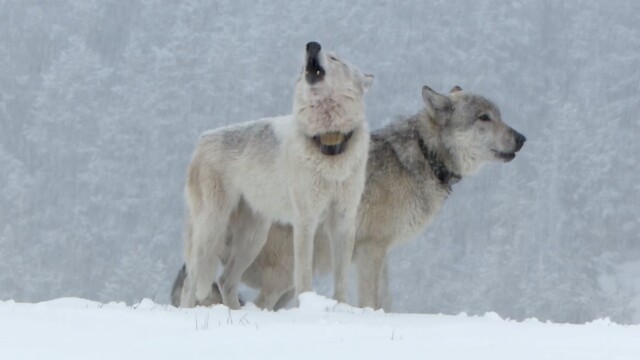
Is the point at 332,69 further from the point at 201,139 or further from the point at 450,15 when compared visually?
the point at 450,15

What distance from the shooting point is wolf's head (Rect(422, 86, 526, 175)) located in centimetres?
859

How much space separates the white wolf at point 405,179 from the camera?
808 cm

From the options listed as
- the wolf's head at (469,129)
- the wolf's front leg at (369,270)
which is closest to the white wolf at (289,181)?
the wolf's front leg at (369,270)

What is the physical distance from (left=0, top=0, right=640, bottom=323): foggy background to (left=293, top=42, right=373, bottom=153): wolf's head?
61.3 meters

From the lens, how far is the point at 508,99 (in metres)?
123

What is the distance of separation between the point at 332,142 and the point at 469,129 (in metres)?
1.70

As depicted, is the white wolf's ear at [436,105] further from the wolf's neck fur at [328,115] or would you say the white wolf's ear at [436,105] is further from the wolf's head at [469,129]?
the wolf's neck fur at [328,115]

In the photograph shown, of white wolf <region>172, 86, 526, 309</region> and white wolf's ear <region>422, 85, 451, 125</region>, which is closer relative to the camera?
white wolf <region>172, 86, 526, 309</region>

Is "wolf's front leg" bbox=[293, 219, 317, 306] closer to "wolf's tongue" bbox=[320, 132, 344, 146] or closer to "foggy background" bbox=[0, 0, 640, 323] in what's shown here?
"wolf's tongue" bbox=[320, 132, 344, 146]

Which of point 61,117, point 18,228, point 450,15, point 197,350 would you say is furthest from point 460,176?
point 450,15

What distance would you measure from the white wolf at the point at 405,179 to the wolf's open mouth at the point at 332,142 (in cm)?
91

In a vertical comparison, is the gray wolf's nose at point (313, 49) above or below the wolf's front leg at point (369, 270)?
above

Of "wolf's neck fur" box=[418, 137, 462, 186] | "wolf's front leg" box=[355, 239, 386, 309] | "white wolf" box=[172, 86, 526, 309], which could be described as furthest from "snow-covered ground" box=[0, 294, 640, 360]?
"wolf's neck fur" box=[418, 137, 462, 186]

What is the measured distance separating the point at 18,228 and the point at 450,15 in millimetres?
70160
